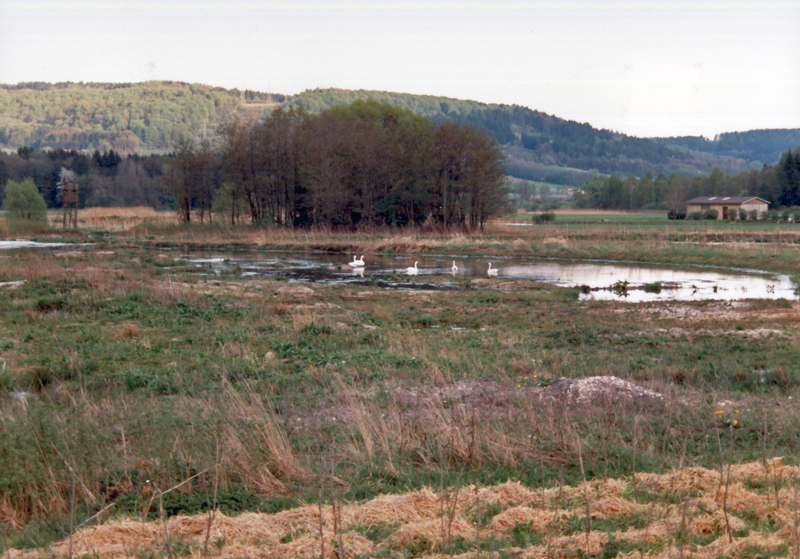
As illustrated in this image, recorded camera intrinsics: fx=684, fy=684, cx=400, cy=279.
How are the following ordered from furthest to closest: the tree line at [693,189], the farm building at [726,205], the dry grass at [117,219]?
the tree line at [693,189] < the farm building at [726,205] < the dry grass at [117,219]

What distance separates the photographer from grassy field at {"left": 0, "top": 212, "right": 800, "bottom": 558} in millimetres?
5238

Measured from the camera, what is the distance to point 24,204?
63.3 meters

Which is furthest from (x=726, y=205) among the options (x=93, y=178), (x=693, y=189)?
(x=93, y=178)

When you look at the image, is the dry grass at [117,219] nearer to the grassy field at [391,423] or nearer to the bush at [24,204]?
the bush at [24,204]

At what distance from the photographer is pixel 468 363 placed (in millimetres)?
11883

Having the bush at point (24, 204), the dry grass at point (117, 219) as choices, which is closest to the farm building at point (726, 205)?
the dry grass at point (117, 219)

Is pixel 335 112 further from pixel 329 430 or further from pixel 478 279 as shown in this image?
pixel 329 430

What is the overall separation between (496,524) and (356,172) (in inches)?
2294

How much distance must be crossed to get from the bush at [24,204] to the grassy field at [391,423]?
49856mm

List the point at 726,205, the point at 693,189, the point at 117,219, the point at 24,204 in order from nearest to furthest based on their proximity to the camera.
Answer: the point at 24,204, the point at 117,219, the point at 726,205, the point at 693,189

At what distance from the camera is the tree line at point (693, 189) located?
104 meters

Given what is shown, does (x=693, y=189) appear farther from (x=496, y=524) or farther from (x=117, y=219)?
(x=496, y=524)

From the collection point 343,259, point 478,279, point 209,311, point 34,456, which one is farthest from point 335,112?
point 34,456

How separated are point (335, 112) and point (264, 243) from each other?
79.3 feet
